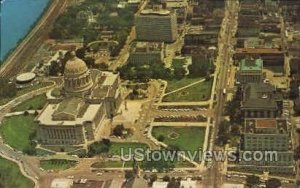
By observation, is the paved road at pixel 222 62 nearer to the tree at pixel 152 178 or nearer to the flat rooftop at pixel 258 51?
Answer: the flat rooftop at pixel 258 51

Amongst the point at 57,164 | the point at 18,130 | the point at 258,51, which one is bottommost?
the point at 57,164

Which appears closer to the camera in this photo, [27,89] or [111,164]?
[111,164]

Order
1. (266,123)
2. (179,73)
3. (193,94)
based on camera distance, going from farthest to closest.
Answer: (179,73)
(193,94)
(266,123)

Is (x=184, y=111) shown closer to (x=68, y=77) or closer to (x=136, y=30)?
(x=68, y=77)

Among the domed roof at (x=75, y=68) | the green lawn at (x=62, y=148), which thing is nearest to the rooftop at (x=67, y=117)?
the green lawn at (x=62, y=148)

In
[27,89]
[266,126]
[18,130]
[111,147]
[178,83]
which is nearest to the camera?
[266,126]

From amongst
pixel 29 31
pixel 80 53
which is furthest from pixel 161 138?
pixel 29 31

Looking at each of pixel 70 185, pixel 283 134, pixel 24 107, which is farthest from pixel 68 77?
pixel 283 134

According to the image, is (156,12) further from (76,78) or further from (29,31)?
(76,78)
